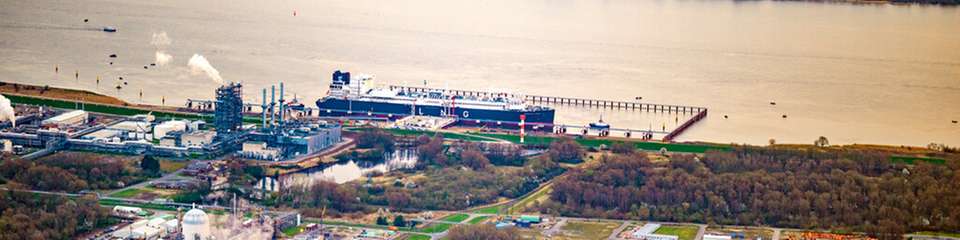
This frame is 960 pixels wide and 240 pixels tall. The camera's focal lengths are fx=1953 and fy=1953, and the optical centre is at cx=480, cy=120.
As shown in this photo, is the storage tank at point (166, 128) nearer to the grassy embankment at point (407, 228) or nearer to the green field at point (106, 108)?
the green field at point (106, 108)

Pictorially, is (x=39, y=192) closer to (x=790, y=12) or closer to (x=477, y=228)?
(x=477, y=228)

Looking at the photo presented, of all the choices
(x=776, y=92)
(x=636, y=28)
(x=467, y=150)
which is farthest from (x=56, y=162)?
(x=636, y=28)

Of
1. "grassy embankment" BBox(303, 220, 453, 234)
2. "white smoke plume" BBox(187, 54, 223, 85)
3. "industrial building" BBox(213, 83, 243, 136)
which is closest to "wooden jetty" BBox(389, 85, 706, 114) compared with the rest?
"white smoke plume" BBox(187, 54, 223, 85)

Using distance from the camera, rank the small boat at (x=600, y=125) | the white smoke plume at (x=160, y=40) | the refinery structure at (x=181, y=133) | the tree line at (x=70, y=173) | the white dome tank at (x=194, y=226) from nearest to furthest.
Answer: the white dome tank at (x=194, y=226) → the tree line at (x=70, y=173) → the refinery structure at (x=181, y=133) → the small boat at (x=600, y=125) → the white smoke plume at (x=160, y=40)

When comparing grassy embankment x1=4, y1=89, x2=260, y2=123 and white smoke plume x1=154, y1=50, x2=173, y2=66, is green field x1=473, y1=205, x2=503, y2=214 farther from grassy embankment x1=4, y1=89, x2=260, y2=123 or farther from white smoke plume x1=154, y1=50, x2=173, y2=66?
white smoke plume x1=154, y1=50, x2=173, y2=66

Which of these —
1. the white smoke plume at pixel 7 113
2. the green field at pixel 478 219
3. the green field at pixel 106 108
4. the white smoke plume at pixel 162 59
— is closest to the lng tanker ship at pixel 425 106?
the green field at pixel 106 108
